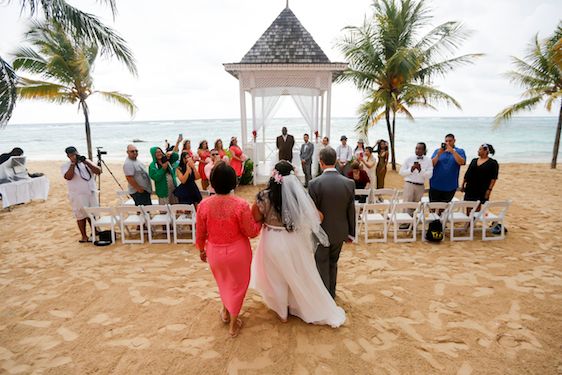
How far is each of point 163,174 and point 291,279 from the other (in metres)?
4.37

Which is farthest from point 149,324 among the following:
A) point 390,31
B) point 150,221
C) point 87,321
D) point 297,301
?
point 390,31

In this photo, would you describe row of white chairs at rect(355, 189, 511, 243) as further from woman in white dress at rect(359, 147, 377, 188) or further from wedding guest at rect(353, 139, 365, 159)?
wedding guest at rect(353, 139, 365, 159)

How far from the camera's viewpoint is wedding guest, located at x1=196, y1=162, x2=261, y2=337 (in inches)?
127

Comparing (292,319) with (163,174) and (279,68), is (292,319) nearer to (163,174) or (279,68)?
(163,174)

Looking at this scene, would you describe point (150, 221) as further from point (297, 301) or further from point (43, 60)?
point (43, 60)

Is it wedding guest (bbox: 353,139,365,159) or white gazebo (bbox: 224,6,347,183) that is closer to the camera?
wedding guest (bbox: 353,139,365,159)

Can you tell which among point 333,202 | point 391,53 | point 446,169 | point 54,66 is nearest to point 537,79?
point 391,53

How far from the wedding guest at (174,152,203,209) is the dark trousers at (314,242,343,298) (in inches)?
148

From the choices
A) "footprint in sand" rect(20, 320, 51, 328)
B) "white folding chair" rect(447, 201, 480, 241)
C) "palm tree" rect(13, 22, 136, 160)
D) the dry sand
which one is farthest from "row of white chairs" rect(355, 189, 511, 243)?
"palm tree" rect(13, 22, 136, 160)

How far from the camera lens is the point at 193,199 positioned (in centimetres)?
694

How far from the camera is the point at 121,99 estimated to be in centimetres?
1398

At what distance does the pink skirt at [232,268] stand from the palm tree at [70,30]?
6.52m

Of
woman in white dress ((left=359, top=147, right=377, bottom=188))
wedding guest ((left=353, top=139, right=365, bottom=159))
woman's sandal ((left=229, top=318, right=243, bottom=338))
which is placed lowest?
woman's sandal ((left=229, top=318, right=243, bottom=338))

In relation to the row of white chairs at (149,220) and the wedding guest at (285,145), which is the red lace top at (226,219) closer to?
the row of white chairs at (149,220)
